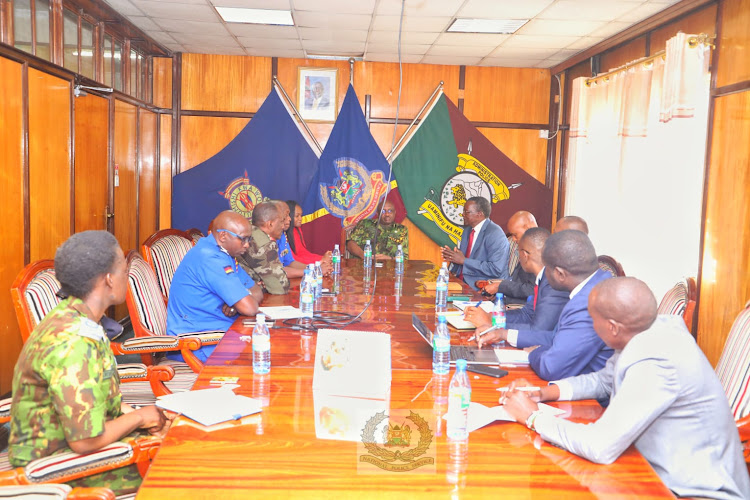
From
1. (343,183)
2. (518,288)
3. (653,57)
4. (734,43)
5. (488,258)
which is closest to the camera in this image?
(734,43)

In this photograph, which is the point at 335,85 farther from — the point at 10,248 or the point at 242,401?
the point at 242,401

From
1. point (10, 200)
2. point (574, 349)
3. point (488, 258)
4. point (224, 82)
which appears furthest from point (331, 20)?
point (574, 349)

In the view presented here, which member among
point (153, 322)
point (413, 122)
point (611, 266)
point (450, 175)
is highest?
point (413, 122)

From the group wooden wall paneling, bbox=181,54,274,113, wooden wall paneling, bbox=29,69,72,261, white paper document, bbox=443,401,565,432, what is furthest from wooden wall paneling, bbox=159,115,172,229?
white paper document, bbox=443,401,565,432

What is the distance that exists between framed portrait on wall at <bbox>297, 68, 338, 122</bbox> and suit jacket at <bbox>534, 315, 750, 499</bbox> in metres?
5.47

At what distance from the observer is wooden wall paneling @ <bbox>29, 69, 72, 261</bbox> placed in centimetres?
377

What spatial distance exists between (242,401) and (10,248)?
245cm

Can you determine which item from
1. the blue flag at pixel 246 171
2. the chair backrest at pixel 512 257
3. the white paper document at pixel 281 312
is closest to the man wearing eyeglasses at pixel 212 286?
the white paper document at pixel 281 312

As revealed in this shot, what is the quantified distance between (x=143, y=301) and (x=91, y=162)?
6.66 feet

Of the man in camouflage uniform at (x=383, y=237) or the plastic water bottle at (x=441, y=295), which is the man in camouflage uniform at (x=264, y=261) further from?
the man in camouflage uniform at (x=383, y=237)

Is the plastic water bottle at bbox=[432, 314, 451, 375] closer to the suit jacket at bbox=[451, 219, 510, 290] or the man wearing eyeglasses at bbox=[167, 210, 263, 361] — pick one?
the man wearing eyeglasses at bbox=[167, 210, 263, 361]

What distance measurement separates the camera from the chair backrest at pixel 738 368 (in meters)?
2.07

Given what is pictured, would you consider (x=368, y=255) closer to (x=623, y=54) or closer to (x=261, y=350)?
(x=623, y=54)

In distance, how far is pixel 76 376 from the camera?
A: 5.00 ft
